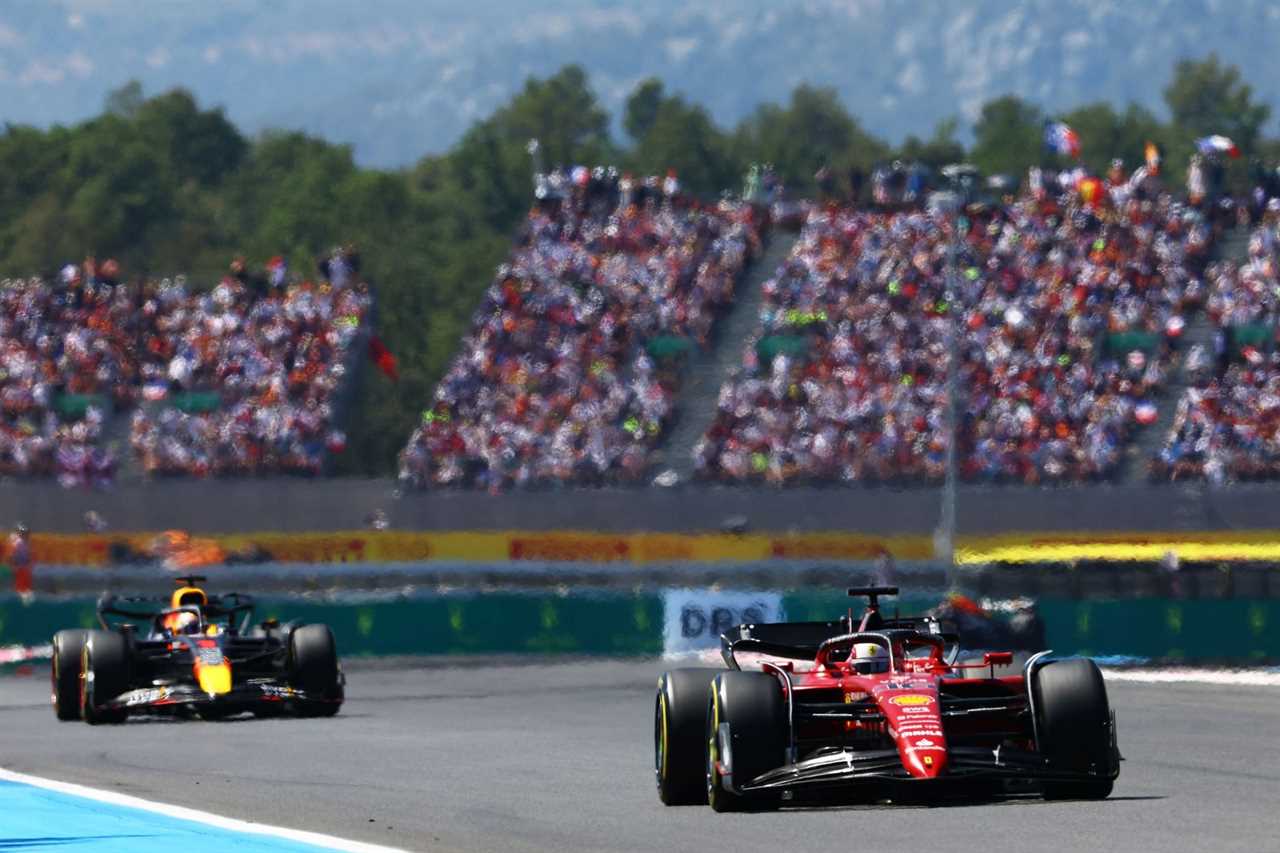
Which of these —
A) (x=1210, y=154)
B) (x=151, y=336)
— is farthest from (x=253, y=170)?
(x=1210, y=154)

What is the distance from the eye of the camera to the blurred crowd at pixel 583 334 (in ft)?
141

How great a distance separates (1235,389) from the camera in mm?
38000

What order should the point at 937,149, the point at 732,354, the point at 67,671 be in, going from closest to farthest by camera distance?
the point at 67,671, the point at 732,354, the point at 937,149

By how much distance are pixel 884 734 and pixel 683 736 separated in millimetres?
968

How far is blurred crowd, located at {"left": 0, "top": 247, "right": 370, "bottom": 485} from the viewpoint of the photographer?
46219 millimetres

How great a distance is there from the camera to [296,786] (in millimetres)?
14219

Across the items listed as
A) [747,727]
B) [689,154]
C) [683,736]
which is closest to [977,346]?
[683,736]

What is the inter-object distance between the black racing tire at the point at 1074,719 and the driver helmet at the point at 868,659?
1.15 meters

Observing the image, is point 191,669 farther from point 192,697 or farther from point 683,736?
point 683,736

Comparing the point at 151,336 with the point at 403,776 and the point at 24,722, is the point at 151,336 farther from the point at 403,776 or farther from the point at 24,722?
the point at 403,776

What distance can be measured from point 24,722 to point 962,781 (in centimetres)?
1221

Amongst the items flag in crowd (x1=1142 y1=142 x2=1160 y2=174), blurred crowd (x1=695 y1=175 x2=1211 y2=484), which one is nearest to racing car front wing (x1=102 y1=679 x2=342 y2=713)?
blurred crowd (x1=695 y1=175 x2=1211 y2=484)

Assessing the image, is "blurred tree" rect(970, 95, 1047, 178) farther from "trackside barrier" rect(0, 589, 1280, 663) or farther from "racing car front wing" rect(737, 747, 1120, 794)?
"racing car front wing" rect(737, 747, 1120, 794)

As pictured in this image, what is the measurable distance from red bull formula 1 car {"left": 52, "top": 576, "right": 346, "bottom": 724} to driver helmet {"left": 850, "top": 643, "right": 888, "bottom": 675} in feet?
27.8
